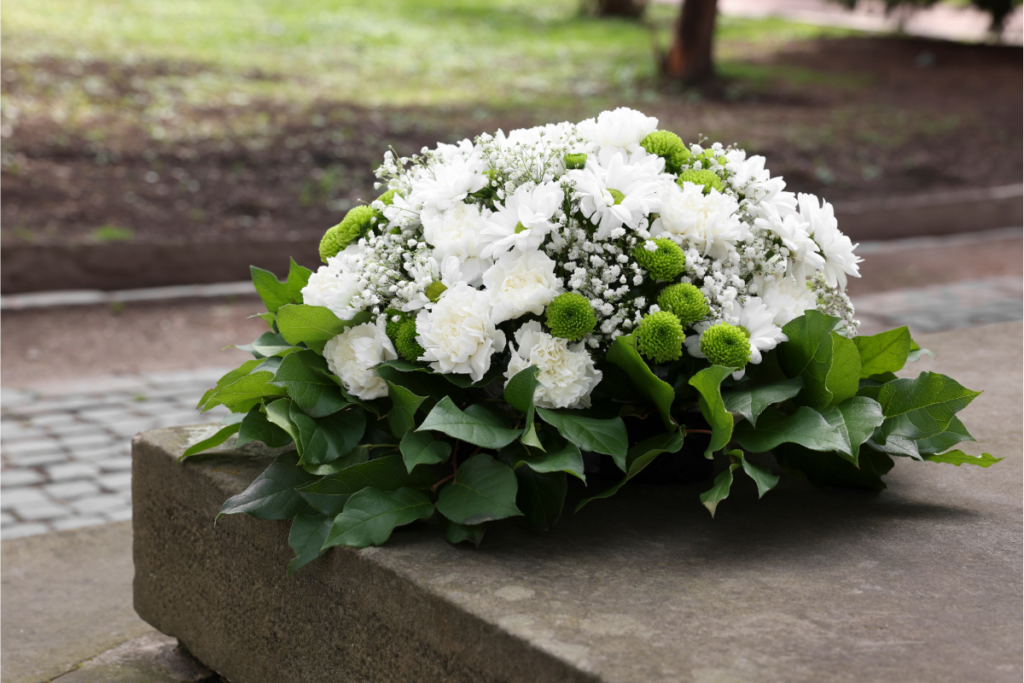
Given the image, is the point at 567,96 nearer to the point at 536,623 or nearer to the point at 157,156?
the point at 157,156

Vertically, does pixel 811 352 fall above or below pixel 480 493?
above

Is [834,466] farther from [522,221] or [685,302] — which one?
[522,221]

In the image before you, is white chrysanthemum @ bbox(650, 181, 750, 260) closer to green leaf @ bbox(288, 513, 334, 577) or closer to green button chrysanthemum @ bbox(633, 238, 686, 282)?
green button chrysanthemum @ bbox(633, 238, 686, 282)

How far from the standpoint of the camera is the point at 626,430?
1830 mm

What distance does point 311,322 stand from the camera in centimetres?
196

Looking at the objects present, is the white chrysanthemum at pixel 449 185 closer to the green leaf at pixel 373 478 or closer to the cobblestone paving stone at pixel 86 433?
the green leaf at pixel 373 478

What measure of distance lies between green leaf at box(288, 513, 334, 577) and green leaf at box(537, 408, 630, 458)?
1.40ft

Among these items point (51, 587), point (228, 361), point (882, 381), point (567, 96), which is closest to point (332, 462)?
point (882, 381)

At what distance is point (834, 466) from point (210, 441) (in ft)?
4.20

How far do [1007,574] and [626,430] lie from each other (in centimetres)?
68

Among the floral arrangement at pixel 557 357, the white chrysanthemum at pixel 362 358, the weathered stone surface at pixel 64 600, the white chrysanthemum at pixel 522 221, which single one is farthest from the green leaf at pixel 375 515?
the weathered stone surface at pixel 64 600

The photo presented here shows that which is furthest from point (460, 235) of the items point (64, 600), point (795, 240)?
point (64, 600)

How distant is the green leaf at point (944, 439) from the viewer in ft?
6.14

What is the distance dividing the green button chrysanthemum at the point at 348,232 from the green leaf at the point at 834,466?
964 mm
